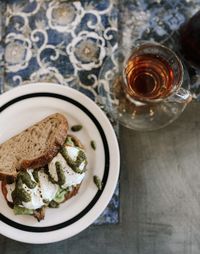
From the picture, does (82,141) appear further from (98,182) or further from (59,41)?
(59,41)

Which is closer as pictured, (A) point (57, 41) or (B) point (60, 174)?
(B) point (60, 174)

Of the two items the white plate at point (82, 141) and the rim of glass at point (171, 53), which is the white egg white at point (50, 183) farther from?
the rim of glass at point (171, 53)

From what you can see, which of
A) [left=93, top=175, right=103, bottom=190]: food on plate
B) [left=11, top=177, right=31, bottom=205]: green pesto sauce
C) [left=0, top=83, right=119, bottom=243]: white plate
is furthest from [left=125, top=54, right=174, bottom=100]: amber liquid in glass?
[left=11, top=177, right=31, bottom=205]: green pesto sauce

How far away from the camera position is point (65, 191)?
1.09m

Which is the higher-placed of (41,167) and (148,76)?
(148,76)

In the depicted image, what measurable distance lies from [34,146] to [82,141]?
115 mm

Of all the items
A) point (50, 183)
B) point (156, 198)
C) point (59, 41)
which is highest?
point (59, 41)

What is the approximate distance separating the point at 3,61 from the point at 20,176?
298 mm

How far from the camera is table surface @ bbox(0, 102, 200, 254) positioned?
113 centimetres

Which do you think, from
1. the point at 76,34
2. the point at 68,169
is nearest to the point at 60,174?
the point at 68,169

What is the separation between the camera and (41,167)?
108 centimetres

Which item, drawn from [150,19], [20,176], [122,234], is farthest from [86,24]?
[122,234]

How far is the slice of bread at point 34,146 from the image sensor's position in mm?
1065

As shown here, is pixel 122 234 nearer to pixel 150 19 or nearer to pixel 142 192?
pixel 142 192
